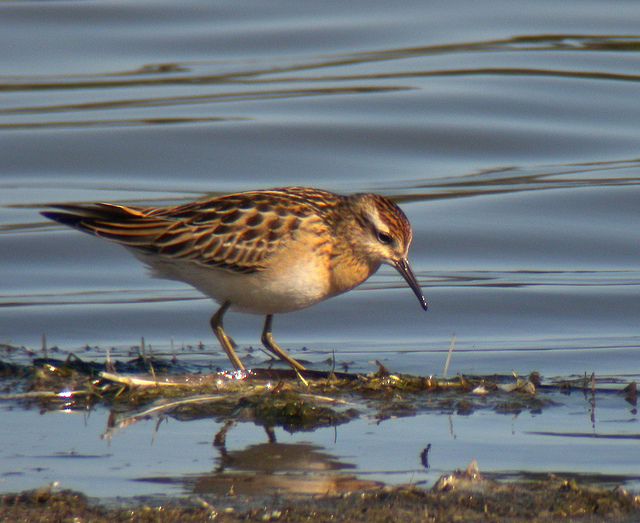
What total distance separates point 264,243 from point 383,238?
37.8 inches

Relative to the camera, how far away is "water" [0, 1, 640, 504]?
21.8 ft

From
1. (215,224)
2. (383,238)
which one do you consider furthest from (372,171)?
(215,224)

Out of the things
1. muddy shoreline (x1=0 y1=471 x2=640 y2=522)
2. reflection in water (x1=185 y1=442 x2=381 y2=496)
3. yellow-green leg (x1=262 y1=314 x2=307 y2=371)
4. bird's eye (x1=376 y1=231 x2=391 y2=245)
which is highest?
bird's eye (x1=376 y1=231 x2=391 y2=245)

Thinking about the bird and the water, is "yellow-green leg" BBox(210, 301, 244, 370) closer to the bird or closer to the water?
the bird

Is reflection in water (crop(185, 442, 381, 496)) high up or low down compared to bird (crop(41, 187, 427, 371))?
down

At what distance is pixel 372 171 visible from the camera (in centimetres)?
1449

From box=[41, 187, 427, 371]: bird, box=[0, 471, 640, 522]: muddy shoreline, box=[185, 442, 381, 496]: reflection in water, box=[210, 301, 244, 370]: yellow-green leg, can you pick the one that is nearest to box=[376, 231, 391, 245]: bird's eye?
box=[41, 187, 427, 371]: bird

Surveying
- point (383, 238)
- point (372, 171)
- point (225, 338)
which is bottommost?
point (372, 171)

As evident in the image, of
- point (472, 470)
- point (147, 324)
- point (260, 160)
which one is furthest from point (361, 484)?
point (260, 160)

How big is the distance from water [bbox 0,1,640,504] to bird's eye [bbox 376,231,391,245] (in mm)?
967

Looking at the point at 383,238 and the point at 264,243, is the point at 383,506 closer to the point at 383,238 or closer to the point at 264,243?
the point at 264,243

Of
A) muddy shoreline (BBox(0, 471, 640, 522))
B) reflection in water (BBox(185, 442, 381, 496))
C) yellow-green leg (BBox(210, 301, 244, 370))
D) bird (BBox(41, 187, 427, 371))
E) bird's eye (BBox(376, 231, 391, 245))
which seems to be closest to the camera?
muddy shoreline (BBox(0, 471, 640, 522))

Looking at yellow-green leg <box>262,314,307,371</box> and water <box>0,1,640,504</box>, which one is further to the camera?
yellow-green leg <box>262,314,307,371</box>

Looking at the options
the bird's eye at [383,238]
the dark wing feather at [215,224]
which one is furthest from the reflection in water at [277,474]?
the bird's eye at [383,238]
